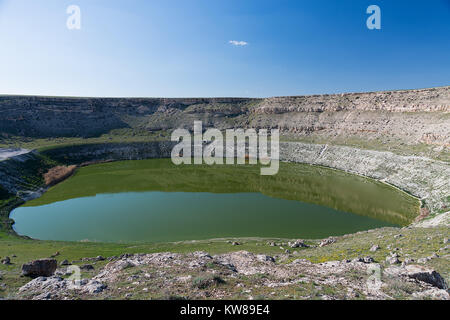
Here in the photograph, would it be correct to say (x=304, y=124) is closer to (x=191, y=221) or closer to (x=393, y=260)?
(x=191, y=221)

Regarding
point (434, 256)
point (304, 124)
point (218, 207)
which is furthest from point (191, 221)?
point (304, 124)

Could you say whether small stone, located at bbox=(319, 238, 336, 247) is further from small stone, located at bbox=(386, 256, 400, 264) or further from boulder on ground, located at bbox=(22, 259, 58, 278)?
boulder on ground, located at bbox=(22, 259, 58, 278)

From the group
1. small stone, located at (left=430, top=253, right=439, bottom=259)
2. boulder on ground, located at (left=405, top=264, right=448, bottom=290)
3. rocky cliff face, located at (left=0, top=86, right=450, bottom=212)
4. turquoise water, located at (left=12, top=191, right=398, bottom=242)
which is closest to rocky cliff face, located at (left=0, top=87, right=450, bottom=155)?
rocky cliff face, located at (left=0, top=86, right=450, bottom=212)

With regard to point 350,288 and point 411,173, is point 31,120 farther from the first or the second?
point 411,173

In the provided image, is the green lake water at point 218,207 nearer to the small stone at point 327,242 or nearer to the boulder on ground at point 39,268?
the small stone at point 327,242

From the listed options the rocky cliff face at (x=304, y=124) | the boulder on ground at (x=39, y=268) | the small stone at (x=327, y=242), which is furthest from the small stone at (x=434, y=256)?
the boulder on ground at (x=39, y=268)
